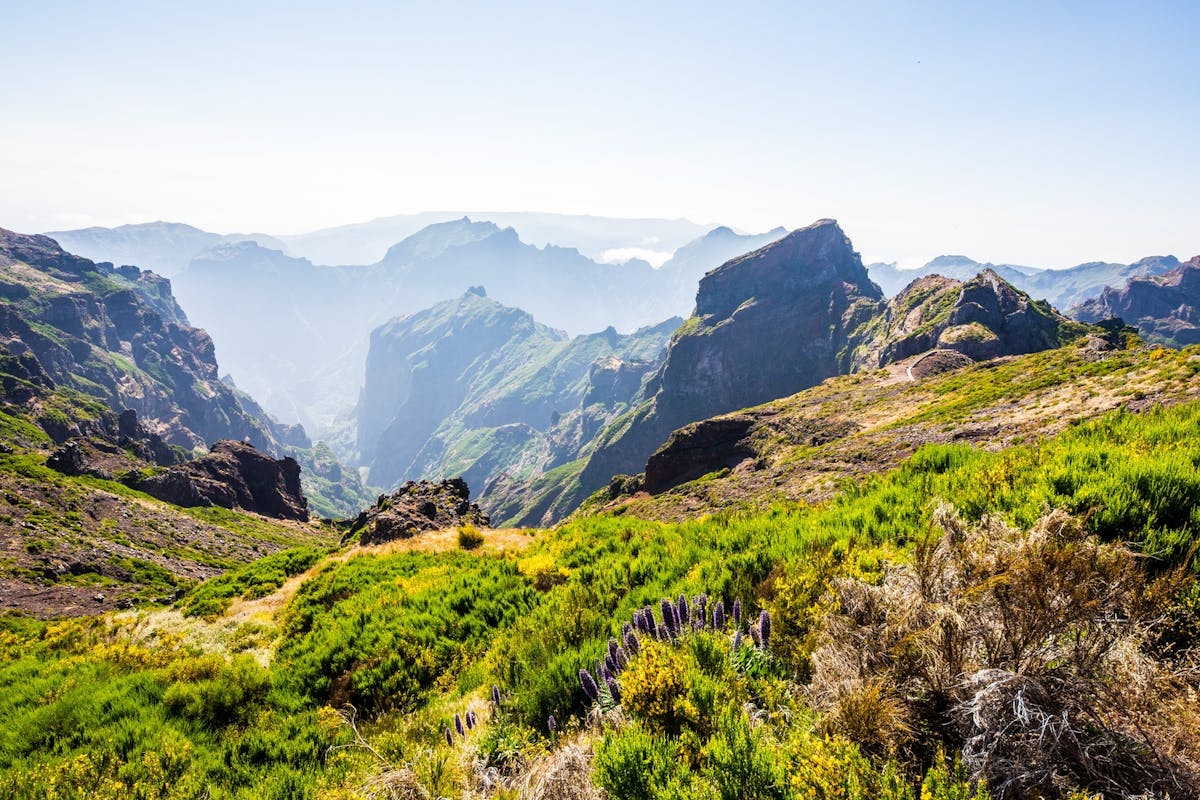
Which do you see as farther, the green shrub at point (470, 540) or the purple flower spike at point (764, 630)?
the green shrub at point (470, 540)

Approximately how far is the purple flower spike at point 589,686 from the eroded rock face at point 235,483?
121m

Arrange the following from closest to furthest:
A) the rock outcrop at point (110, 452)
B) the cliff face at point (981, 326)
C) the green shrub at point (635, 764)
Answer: the green shrub at point (635, 764), the rock outcrop at point (110, 452), the cliff face at point (981, 326)

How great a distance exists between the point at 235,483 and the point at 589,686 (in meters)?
140

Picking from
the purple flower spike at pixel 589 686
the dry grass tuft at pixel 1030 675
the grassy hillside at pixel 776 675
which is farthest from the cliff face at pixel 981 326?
the purple flower spike at pixel 589 686

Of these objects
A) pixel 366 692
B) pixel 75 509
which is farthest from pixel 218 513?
pixel 366 692

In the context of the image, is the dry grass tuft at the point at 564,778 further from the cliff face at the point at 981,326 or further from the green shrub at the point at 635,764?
the cliff face at the point at 981,326

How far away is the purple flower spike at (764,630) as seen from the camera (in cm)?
484

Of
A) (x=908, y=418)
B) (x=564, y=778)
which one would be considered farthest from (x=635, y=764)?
(x=908, y=418)

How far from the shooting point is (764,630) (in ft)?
16.1

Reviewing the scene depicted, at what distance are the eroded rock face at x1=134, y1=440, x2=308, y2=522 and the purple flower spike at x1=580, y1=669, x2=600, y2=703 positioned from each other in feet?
398

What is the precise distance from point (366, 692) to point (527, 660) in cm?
389

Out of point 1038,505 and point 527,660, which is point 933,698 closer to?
point 1038,505

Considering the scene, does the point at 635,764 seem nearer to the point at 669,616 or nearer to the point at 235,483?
the point at 669,616

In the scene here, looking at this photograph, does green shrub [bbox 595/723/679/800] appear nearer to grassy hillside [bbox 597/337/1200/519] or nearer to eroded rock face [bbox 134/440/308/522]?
grassy hillside [bbox 597/337/1200/519]
